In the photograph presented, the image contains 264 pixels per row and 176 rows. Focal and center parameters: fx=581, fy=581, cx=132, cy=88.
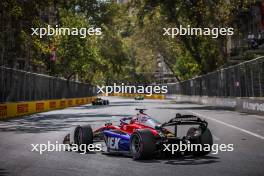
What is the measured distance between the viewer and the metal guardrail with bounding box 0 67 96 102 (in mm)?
31109

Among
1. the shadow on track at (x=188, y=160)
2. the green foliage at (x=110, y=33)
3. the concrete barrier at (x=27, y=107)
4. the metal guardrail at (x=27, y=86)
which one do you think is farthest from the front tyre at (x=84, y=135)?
the green foliage at (x=110, y=33)

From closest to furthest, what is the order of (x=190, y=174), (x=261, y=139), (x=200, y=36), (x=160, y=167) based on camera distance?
(x=190, y=174)
(x=160, y=167)
(x=261, y=139)
(x=200, y=36)

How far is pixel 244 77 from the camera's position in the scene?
31.5 meters

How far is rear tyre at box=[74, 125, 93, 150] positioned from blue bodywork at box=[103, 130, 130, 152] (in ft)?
1.23

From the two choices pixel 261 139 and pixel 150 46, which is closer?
pixel 261 139

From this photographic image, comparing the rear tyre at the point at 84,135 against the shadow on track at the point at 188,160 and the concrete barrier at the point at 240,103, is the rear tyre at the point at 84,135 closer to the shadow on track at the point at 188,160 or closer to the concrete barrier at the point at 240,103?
the shadow on track at the point at 188,160

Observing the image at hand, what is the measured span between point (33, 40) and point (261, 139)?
2359 centimetres

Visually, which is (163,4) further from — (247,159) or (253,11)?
(247,159)

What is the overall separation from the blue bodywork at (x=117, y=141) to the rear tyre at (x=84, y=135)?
14.7 inches

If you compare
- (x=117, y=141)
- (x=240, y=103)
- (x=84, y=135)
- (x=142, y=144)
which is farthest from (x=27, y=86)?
(x=142, y=144)

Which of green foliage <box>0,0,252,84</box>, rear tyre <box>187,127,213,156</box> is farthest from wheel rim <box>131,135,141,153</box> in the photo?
green foliage <box>0,0,252,84</box>

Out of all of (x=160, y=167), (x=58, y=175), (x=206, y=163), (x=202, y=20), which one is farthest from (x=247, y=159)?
(x=202, y=20)

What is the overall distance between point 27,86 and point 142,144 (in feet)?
88.4

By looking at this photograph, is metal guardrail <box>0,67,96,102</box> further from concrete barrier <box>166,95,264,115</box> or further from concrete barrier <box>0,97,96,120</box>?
concrete barrier <box>166,95,264,115</box>
